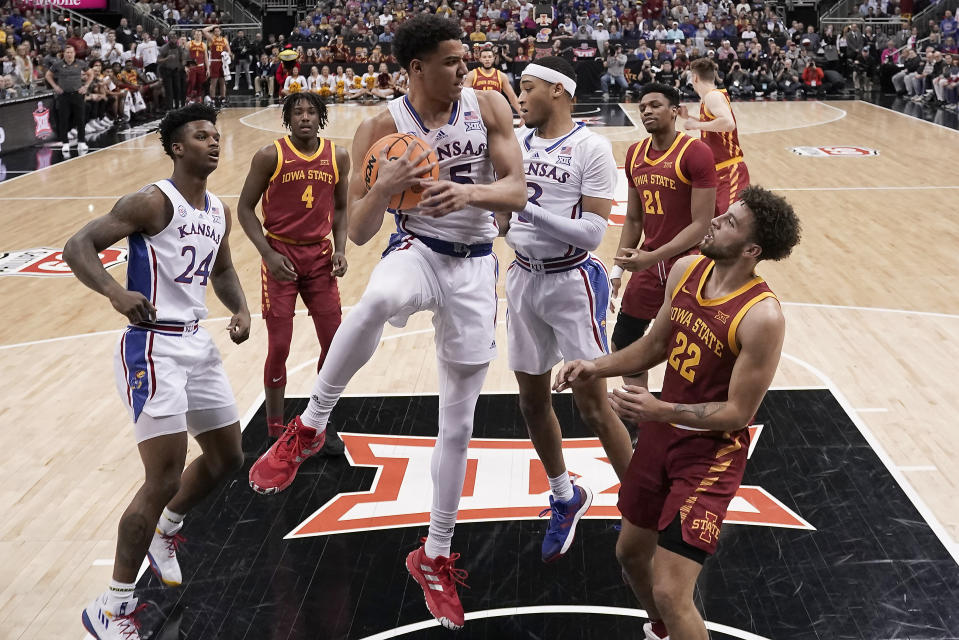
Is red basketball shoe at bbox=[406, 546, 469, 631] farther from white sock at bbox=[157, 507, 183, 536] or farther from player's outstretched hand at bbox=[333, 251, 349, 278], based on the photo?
player's outstretched hand at bbox=[333, 251, 349, 278]

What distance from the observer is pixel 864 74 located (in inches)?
1053

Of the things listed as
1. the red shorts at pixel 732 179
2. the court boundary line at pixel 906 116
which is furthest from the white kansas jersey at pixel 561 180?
the court boundary line at pixel 906 116

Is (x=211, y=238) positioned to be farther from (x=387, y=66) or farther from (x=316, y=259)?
(x=387, y=66)

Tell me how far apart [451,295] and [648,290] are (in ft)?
7.22

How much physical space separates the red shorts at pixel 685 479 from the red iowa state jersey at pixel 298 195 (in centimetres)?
280

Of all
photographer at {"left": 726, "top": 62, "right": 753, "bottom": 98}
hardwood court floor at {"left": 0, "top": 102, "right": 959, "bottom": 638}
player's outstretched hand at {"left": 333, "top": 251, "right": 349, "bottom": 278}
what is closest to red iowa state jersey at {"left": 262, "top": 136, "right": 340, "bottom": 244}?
player's outstretched hand at {"left": 333, "top": 251, "right": 349, "bottom": 278}

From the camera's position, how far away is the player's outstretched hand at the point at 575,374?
373 cm

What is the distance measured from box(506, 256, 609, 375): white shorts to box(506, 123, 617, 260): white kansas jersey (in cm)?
14

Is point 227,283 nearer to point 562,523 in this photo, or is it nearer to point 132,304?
point 132,304

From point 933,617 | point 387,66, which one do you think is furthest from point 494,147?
point 387,66

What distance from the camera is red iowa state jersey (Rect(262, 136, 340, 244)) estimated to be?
5.83 m

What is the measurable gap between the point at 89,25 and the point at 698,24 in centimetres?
1660

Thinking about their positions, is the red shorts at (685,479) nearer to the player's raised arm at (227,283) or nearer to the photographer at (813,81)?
the player's raised arm at (227,283)

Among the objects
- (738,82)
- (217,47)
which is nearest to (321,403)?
(217,47)
